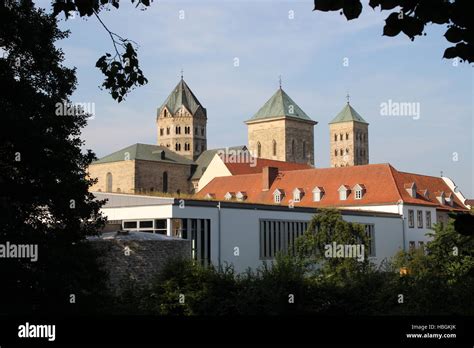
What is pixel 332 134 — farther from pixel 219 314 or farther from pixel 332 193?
pixel 219 314

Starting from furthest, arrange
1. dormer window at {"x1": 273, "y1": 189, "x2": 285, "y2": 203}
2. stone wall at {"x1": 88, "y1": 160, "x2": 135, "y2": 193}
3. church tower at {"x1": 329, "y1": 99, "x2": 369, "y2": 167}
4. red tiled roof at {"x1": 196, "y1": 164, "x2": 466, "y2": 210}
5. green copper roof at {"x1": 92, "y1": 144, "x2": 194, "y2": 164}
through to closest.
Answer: church tower at {"x1": 329, "y1": 99, "x2": 369, "y2": 167} < green copper roof at {"x1": 92, "y1": 144, "x2": 194, "y2": 164} < stone wall at {"x1": 88, "y1": 160, "x2": 135, "y2": 193} < dormer window at {"x1": 273, "y1": 189, "x2": 285, "y2": 203} < red tiled roof at {"x1": 196, "y1": 164, "x2": 466, "y2": 210}

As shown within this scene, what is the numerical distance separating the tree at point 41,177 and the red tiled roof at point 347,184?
42.8 metres

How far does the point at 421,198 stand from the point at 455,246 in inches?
1626

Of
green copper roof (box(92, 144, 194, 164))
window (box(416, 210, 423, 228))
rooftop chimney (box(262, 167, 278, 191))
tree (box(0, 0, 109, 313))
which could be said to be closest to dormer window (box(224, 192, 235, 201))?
rooftop chimney (box(262, 167, 278, 191))

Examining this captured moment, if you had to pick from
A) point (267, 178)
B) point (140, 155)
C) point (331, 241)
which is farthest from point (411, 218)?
point (140, 155)

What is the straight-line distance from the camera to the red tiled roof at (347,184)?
210ft

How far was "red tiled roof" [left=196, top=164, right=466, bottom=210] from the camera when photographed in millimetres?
64000

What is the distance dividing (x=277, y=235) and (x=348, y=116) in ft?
374

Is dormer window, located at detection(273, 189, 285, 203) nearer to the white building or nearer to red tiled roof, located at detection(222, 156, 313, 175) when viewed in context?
red tiled roof, located at detection(222, 156, 313, 175)

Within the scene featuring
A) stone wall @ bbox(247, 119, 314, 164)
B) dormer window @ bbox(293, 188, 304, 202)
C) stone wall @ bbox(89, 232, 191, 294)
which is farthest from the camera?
stone wall @ bbox(247, 119, 314, 164)

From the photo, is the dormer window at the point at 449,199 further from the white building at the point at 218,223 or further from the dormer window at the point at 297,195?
the white building at the point at 218,223

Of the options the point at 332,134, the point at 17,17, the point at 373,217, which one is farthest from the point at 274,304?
the point at 332,134

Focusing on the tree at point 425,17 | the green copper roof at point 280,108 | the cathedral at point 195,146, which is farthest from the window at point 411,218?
the green copper roof at point 280,108

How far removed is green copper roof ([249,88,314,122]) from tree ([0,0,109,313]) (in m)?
107
